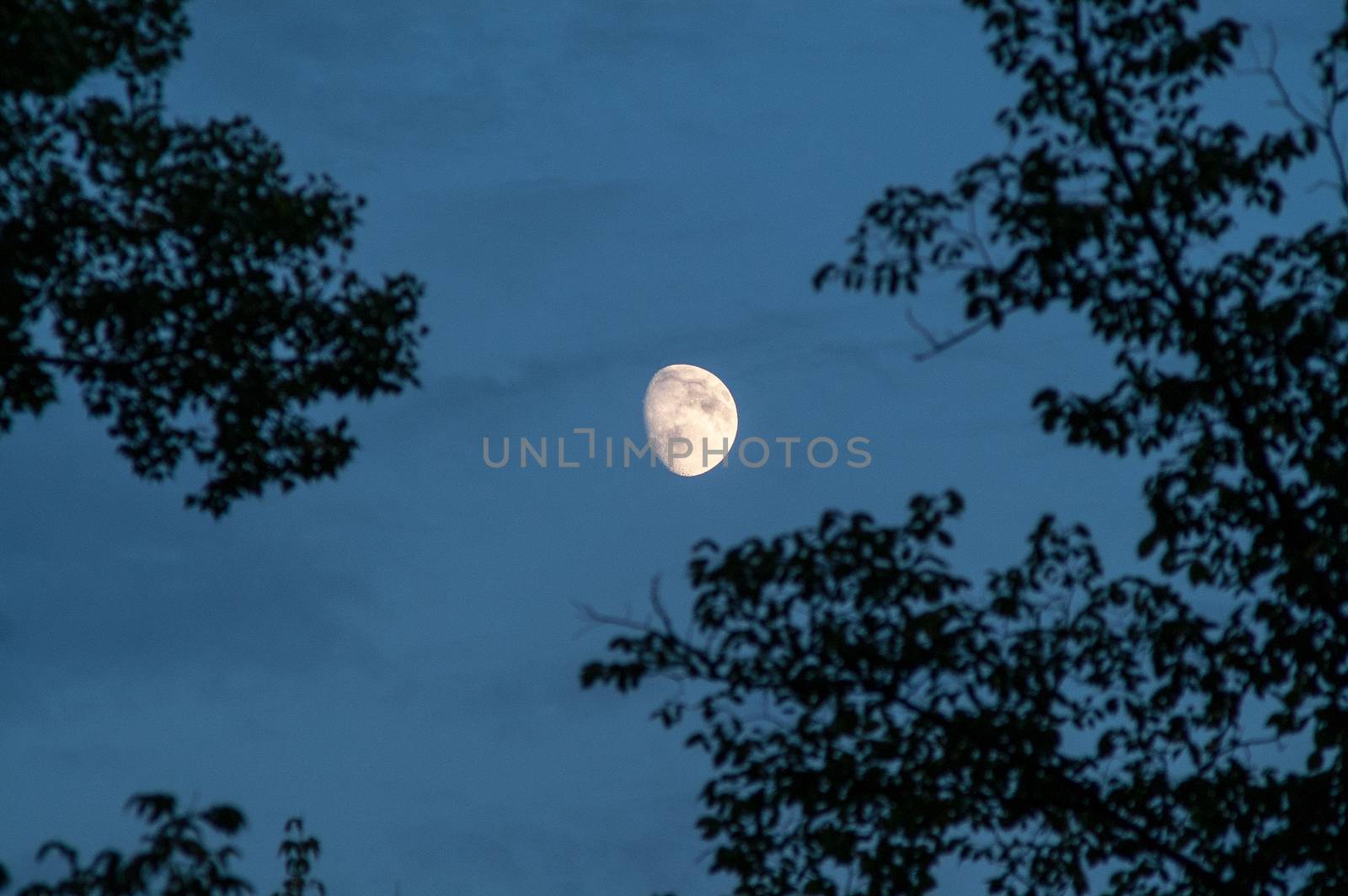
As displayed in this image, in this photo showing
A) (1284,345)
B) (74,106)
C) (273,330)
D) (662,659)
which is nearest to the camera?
(662,659)

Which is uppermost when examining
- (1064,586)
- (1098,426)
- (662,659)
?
(1098,426)

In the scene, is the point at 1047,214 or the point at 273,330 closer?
the point at 1047,214

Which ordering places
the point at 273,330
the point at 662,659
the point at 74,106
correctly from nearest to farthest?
the point at 662,659 < the point at 74,106 < the point at 273,330

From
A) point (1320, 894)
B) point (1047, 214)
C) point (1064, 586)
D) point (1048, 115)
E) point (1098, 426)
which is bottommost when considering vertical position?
point (1320, 894)

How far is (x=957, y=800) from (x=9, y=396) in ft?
32.3

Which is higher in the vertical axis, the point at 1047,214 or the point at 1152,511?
the point at 1047,214

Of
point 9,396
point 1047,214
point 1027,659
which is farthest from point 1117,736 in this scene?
point 9,396

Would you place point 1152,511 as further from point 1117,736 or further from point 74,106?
point 74,106

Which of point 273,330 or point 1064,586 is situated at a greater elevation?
point 273,330

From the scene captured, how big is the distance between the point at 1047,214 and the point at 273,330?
804cm

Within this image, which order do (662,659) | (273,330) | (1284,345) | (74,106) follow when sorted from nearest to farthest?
(662,659) → (1284,345) → (74,106) → (273,330)

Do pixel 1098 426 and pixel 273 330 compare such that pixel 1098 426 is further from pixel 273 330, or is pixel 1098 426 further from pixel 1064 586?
pixel 273 330

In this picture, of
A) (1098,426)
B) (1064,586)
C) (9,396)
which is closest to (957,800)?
(1064,586)

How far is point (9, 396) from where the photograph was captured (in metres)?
14.5
